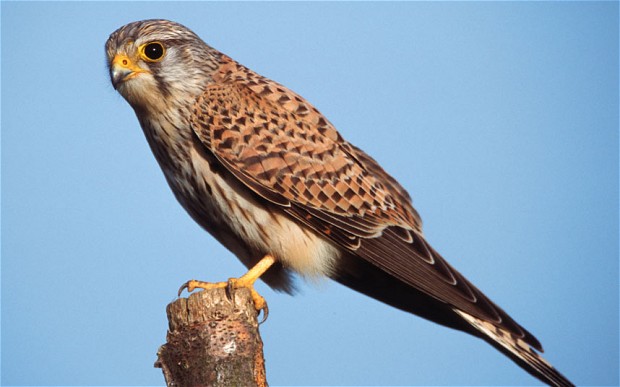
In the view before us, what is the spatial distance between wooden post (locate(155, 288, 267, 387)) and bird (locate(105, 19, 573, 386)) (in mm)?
574

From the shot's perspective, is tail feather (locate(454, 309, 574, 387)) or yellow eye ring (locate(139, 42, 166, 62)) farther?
yellow eye ring (locate(139, 42, 166, 62))

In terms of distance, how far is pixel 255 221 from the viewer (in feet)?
14.3

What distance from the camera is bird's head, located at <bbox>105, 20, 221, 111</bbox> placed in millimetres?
4477

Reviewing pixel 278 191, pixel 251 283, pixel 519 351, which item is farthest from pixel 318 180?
pixel 519 351

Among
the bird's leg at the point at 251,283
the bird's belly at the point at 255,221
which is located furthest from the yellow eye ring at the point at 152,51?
the bird's leg at the point at 251,283

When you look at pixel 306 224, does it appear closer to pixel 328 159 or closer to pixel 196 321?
pixel 328 159

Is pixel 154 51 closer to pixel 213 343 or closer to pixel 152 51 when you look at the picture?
pixel 152 51

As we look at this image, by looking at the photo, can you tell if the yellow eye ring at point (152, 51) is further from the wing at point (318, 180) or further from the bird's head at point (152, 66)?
the wing at point (318, 180)

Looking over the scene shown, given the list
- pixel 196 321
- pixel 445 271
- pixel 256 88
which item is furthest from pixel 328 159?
pixel 196 321

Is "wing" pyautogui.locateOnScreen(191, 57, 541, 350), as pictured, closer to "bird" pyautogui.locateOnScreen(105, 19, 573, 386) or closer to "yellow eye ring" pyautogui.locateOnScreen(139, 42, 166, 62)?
"bird" pyautogui.locateOnScreen(105, 19, 573, 386)

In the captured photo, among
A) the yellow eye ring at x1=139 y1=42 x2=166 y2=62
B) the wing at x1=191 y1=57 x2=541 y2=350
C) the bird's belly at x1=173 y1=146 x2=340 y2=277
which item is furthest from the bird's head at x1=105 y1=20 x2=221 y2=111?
the bird's belly at x1=173 y1=146 x2=340 y2=277

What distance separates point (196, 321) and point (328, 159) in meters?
1.53

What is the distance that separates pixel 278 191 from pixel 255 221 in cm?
21

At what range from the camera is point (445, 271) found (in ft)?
14.2
